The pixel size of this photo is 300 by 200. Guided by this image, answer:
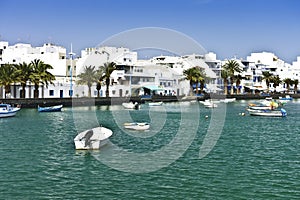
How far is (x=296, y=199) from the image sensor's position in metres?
18.8

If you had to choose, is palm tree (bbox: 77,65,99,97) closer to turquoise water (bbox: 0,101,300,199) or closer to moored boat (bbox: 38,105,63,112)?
moored boat (bbox: 38,105,63,112)

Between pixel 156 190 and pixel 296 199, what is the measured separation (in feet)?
20.7

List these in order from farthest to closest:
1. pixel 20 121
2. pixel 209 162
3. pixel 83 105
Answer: pixel 83 105
pixel 20 121
pixel 209 162

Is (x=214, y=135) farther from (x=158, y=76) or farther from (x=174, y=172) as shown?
(x=158, y=76)

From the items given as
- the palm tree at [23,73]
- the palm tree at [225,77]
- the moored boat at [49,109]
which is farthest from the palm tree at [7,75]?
the palm tree at [225,77]

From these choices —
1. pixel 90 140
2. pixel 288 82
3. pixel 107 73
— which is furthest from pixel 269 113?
pixel 288 82

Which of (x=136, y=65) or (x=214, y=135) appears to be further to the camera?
(x=136, y=65)

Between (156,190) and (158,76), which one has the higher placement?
(158,76)

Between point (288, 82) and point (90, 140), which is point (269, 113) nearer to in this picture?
point (90, 140)

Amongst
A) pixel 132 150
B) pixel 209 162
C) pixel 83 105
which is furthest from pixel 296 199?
pixel 83 105

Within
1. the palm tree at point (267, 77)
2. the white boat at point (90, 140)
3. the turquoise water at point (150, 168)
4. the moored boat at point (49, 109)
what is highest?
the palm tree at point (267, 77)

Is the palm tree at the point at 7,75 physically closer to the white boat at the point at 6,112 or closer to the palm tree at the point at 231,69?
the white boat at the point at 6,112

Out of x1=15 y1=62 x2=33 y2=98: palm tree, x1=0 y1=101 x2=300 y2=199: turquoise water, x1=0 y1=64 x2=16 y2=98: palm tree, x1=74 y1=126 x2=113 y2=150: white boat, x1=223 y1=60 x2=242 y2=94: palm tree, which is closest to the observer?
x1=0 y1=101 x2=300 y2=199: turquoise water

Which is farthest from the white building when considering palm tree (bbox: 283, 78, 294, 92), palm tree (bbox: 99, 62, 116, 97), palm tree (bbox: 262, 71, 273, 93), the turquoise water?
palm tree (bbox: 283, 78, 294, 92)
